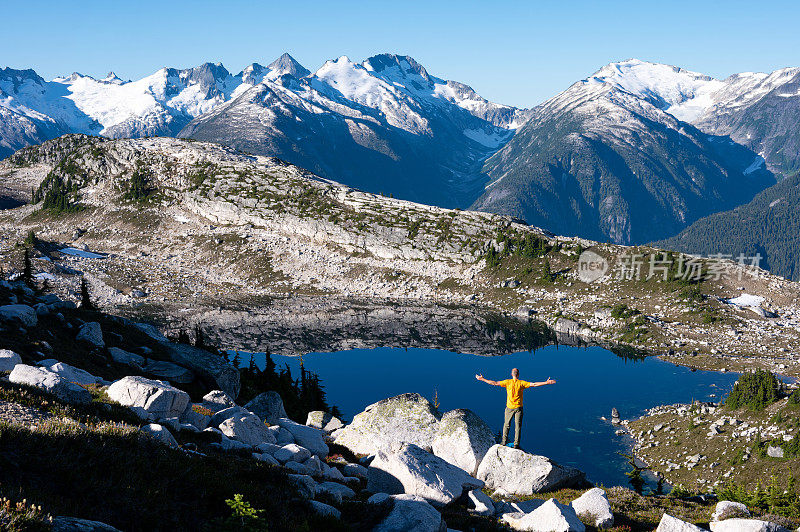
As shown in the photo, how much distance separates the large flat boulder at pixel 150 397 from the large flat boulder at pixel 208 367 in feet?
44.7

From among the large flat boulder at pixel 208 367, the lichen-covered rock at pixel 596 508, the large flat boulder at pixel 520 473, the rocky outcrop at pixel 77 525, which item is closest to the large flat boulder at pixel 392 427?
the large flat boulder at pixel 520 473

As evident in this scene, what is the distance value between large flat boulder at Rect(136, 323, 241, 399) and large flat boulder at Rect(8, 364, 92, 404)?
16406 mm

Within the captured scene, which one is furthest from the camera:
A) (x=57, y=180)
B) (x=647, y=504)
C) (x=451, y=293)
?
(x=57, y=180)

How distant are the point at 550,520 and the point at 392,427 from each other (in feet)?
42.3

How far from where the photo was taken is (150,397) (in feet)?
64.1

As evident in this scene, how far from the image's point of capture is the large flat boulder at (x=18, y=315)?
90.4 ft

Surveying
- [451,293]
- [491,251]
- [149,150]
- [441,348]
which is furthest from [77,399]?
[149,150]

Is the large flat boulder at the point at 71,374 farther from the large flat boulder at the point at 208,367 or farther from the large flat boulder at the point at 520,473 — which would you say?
the large flat boulder at the point at 520,473

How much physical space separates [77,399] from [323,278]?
112 metres

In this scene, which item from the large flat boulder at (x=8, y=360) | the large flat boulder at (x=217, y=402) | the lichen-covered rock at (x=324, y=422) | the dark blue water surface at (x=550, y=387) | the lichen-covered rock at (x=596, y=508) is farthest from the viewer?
the dark blue water surface at (x=550, y=387)

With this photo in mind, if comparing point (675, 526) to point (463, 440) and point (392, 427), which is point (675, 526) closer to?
point (463, 440)

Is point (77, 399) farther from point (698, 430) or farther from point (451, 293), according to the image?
point (451, 293)

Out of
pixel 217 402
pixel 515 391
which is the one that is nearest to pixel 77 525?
pixel 515 391

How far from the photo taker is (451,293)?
121750mm
